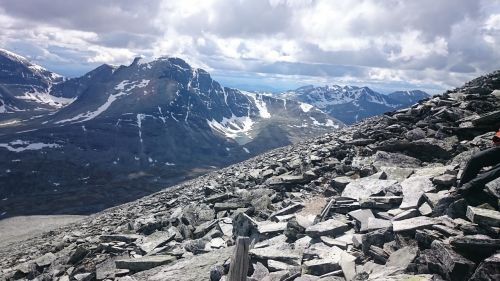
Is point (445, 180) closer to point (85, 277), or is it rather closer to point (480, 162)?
point (480, 162)

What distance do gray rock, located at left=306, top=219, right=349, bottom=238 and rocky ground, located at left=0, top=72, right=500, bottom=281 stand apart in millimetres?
46

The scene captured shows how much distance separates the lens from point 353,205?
1825 centimetres

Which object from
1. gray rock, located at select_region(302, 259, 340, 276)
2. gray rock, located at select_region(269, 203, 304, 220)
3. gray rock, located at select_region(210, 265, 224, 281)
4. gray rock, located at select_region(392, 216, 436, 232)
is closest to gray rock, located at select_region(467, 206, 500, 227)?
gray rock, located at select_region(392, 216, 436, 232)

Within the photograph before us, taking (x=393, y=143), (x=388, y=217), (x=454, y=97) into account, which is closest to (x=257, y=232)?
(x=388, y=217)

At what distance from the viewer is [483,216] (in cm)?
1177

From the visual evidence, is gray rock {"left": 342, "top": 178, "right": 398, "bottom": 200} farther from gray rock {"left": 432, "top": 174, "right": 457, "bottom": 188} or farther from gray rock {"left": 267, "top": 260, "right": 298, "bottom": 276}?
gray rock {"left": 267, "top": 260, "right": 298, "bottom": 276}

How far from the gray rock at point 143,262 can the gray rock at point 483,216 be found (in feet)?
42.7

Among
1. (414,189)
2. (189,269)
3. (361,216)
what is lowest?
(189,269)

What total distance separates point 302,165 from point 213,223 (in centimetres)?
1072

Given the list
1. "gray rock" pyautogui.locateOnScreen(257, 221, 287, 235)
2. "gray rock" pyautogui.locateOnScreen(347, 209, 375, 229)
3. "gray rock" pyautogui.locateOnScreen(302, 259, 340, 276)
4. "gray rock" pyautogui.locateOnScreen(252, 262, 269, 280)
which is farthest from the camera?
"gray rock" pyautogui.locateOnScreen(257, 221, 287, 235)

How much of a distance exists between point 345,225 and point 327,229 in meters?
0.81

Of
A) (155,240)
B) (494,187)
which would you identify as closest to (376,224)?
(494,187)

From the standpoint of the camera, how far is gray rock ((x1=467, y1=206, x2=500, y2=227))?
11.5 metres

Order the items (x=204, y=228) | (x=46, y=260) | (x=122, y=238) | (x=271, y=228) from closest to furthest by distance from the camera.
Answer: (x=271, y=228), (x=204, y=228), (x=122, y=238), (x=46, y=260)
